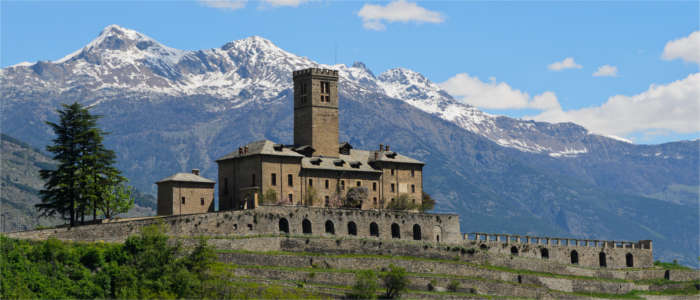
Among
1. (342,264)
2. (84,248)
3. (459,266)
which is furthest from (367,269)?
(84,248)

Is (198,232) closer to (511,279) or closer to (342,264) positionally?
(342,264)

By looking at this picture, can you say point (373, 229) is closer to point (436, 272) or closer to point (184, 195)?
point (436, 272)

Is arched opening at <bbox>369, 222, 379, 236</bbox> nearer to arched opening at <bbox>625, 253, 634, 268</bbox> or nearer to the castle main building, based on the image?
the castle main building

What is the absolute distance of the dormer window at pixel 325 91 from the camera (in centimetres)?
12962

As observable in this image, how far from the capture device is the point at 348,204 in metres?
123

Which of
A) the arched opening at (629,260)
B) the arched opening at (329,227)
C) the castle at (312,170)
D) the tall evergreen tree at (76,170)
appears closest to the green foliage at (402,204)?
the castle at (312,170)

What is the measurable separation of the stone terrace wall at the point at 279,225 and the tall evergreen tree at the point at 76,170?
14.2 feet

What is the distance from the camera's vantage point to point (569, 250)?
411 feet

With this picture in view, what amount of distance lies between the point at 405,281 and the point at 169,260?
24178 millimetres

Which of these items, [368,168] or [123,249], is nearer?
[123,249]

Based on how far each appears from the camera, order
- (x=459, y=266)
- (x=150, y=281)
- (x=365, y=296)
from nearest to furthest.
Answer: (x=150, y=281)
(x=365, y=296)
(x=459, y=266)

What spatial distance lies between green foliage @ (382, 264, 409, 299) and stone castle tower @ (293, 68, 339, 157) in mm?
29270

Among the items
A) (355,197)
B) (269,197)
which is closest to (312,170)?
(355,197)

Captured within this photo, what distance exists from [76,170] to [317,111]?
36987 millimetres
